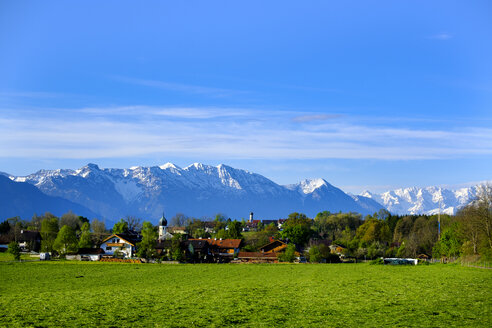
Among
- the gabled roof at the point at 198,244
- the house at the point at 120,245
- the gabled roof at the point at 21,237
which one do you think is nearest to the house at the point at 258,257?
the gabled roof at the point at 198,244

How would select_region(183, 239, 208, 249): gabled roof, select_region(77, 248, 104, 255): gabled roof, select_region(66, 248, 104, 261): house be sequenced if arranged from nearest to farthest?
select_region(66, 248, 104, 261): house → select_region(77, 248, 104, 255): gabled roof → select_region(183, 239, 208, 249): gabled roof

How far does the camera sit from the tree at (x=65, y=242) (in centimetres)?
10694

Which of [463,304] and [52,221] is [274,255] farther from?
[463,304]

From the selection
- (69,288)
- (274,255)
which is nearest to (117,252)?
(274,255)

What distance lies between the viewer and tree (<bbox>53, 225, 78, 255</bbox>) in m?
107

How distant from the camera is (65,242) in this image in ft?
353

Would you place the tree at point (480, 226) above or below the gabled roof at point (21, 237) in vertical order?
above

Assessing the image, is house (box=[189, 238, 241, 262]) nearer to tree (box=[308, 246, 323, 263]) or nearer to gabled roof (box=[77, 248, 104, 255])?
tree (box=[308, 246, 323, 263])

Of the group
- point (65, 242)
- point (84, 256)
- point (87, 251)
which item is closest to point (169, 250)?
point (84, 256)

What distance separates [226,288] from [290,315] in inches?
595

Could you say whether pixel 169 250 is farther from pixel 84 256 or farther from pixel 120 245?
pixel 120 245

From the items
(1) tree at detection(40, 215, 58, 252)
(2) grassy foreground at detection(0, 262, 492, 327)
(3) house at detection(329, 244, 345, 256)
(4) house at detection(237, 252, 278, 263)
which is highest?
(1) tree at detection(40, 215, 58, 252)

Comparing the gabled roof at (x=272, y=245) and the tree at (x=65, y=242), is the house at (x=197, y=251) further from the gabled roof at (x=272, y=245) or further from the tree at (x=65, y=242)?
the tree at (x=65, y=242)

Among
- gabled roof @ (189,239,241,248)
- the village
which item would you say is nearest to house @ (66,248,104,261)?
the village
